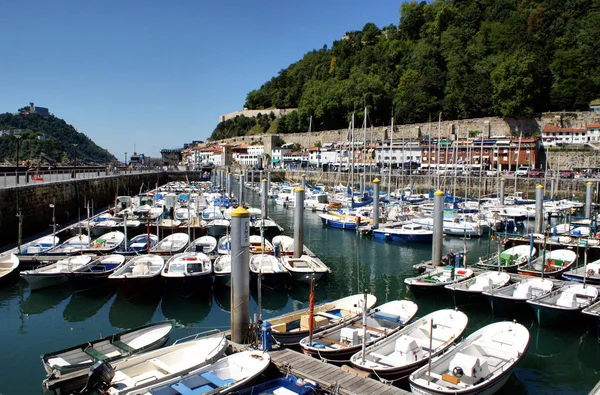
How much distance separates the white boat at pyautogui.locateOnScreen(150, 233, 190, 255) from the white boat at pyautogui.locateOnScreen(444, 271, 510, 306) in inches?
505

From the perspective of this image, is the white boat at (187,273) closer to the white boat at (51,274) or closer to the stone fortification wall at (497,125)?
the white boat at (51,274)

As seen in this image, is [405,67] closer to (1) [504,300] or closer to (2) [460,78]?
(2) [460,78]

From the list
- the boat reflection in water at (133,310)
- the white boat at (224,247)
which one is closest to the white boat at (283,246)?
the white boat at (224,247)

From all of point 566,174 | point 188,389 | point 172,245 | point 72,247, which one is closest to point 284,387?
point 188,389

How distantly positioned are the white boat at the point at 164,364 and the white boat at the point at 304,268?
7781 mm

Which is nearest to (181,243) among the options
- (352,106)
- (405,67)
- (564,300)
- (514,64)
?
(564,300)

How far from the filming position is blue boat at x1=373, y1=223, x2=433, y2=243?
1233 inches

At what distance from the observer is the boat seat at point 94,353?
37.6ft

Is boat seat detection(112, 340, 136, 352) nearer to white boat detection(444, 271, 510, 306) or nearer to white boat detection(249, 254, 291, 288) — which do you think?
white boat detection(249, 254, 291, 288)

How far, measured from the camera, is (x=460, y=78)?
8269 cm

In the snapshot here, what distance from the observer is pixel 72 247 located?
23.2 metres

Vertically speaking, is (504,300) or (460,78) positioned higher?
(460,78)

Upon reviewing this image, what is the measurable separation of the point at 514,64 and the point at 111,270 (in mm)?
70910

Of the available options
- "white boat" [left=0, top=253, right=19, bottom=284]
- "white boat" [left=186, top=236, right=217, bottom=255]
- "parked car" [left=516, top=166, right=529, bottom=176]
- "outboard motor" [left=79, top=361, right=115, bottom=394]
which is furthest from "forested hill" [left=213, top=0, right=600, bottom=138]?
"outboard motor" [left=79, top=361, right=115, bottom=394]
